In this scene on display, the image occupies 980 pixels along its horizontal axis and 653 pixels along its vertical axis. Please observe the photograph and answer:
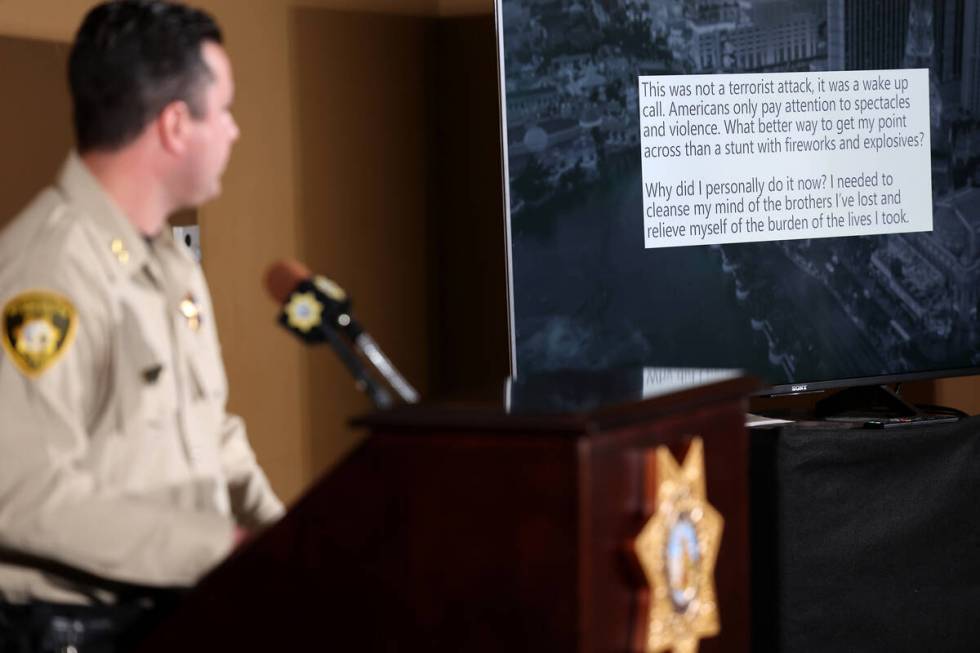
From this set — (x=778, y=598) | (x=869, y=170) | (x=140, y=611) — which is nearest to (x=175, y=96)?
(x=140, y=611)

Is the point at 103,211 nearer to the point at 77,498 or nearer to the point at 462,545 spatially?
the point at 77,498

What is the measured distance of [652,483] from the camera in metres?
1.47

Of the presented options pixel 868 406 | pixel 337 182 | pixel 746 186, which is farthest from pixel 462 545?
pixel 868 406

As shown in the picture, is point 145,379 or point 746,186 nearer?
point 145,379

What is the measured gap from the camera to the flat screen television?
3.35m

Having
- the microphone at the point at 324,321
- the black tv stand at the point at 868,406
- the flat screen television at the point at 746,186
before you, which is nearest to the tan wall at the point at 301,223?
the flat screen television at the point at 746,186

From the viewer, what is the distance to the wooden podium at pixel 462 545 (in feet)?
4.49

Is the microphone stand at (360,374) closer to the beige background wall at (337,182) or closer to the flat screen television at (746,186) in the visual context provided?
the beige background wall at (337,182)

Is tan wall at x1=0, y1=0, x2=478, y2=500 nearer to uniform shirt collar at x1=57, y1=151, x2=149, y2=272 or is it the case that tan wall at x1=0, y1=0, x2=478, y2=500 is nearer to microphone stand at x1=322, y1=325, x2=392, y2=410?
uniform shirt collar at x1=57, y1=151, x2=149, y2=272

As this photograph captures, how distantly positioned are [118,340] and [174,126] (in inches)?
9.8

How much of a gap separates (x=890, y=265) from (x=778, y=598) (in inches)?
37.2

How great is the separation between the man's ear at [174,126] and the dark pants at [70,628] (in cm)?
51

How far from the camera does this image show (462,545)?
1.41 metres

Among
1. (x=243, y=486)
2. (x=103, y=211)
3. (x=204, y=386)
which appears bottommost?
(x=243, y=486)
